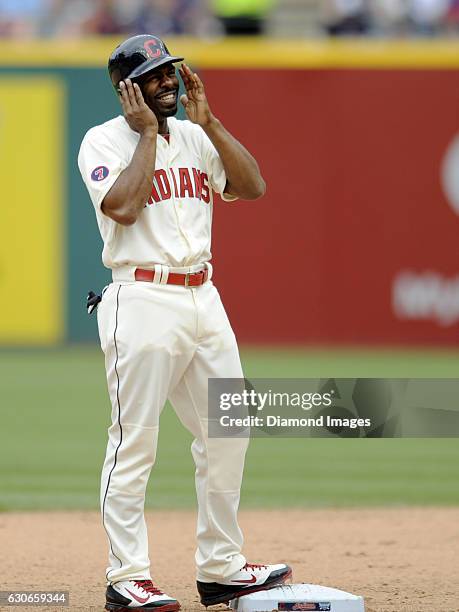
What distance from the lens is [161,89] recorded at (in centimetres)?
495

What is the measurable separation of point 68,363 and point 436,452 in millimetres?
5129

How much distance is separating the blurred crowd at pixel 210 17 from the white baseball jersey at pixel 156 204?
9.78 metres

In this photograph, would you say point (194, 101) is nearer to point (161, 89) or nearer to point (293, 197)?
point (161, 89)

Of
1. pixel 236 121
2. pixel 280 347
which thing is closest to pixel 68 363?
pixel 280 347

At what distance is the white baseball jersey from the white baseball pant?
0.13 m

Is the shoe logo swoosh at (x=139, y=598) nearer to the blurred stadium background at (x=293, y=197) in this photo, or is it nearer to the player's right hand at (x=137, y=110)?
the player's right hand at (x=137, y=110)

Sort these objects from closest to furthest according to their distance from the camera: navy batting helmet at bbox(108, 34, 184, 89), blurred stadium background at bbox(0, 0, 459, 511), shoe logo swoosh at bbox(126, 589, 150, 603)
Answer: shoe logo swoosh at bbox(126, 589, 150, 603) < navy batting helmet at bbox(108, 34, 184, 89) < blurred stadium background at bbox(0, 0, 459, 511)

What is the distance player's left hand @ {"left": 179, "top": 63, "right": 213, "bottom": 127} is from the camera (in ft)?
16.3

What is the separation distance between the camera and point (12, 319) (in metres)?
14.2

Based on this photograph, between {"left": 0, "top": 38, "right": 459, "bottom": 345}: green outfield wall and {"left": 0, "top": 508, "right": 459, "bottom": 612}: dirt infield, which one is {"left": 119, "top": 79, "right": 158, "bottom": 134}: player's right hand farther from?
{"left": 0, "top": 38, "right": 459, "bottom": 345}: green outfield wall

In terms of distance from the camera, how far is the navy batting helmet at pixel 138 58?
490cm

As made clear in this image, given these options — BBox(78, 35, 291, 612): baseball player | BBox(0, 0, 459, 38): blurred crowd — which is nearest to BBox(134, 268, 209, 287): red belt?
BBox(78, 35, 291, 612): baseball player

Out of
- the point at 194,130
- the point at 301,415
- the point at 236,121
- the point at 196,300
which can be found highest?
the point at 236,121

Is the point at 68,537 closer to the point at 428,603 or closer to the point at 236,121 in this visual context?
the point at 428,603
